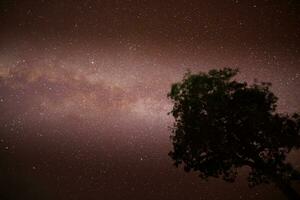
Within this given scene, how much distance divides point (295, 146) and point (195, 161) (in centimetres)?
577

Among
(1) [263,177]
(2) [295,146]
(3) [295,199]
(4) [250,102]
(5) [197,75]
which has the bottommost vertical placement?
(3) [295,199]

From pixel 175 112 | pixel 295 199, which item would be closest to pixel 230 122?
pixel 175 112

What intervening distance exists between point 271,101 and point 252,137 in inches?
102

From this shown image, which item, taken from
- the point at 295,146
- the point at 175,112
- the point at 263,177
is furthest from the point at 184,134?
the point at 295,146

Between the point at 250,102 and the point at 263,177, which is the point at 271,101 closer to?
the point at 250,102

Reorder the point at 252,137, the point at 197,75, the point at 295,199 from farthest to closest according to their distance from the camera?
the point at 197,75
the point at 252,137
the point at 295,199

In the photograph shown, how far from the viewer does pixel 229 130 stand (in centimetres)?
1662

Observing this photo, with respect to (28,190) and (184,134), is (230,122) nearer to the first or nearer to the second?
(184,134)

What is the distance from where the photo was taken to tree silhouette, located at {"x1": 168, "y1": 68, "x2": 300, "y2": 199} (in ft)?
53.8

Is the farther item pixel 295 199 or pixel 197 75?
pixel 197 75

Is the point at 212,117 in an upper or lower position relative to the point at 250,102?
lower

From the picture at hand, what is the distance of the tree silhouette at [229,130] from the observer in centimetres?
1639

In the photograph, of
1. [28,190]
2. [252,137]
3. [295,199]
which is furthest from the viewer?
[28,190]

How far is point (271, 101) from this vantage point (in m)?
17.3
